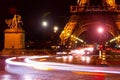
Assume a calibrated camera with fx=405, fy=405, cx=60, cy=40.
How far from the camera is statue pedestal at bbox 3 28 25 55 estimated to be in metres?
48.8

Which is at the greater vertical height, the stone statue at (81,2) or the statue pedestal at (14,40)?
the stone statue at (81,2)

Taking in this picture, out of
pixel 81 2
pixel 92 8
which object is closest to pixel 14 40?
pixel 81 2

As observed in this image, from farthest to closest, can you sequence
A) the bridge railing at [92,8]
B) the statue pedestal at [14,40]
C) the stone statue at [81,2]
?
1. the stone statue at [81,2]
2. the bridge railing at [92,8]
3. the statue pedestal at [14,40]

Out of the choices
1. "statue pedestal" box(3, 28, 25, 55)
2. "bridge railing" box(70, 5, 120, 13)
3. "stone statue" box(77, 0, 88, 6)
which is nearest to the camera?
"statue pedestal" box(3, 28, 25, 55)

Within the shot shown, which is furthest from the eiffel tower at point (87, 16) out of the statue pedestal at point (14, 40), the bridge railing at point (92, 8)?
the statue pedestal at point (14, 40)

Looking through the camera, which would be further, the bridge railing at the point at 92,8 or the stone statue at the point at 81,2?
the stone statue at the point at 81,2

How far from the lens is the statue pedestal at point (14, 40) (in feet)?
160

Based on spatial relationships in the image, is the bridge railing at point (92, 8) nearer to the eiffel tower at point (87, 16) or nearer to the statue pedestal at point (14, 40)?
the eiffel tower at point (87, 16)

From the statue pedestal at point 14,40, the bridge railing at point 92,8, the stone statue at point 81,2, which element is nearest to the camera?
the statue pedestal at point 14,40

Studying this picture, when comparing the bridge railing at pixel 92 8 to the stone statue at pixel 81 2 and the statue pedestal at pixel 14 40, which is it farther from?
the statue pedestal at pixel 14 40

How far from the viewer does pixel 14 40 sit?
161ft

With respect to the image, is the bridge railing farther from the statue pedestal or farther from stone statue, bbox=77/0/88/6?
the statue pedestal

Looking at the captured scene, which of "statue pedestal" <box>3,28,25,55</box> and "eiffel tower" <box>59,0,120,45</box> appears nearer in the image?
"statue pedestal" <box>3,28,25,55</box>

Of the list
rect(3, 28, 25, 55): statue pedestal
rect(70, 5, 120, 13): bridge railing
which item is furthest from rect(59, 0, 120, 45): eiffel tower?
rect(3, 28, 25, 55): statue pedestal
